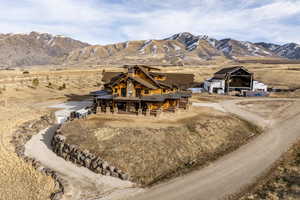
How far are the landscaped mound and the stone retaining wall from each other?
2.21ft

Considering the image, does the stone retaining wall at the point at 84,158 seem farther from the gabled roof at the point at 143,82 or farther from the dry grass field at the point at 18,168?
the gabled roof at the point at 143,82

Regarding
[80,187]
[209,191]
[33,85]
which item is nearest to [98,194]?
[80,187]

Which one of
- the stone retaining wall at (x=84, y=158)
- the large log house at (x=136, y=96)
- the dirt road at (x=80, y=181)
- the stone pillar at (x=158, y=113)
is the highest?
the large log house at (x=136, y=96)

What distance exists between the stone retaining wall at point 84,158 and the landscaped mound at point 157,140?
67 centimetres

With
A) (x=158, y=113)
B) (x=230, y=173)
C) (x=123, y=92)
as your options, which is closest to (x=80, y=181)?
(x=230, y=173)

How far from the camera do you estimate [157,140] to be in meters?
27.3

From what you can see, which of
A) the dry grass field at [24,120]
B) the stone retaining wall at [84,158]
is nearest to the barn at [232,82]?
the dry grass field at [24,120]

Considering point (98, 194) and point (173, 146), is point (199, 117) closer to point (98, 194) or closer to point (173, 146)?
point (173, 146)

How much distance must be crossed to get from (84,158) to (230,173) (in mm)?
15641

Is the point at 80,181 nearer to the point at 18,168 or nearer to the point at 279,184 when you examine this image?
the point at 18,168

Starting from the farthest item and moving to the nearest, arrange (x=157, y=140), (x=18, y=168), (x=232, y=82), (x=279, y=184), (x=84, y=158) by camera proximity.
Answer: (x=232, y=82), (x=157, y=140), (x=84, y=158), (x=18, y=168), (x=279, y=184)

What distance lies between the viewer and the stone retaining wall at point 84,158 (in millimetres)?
22325

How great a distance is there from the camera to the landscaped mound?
2323 cm

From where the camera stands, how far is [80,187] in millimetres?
20500
